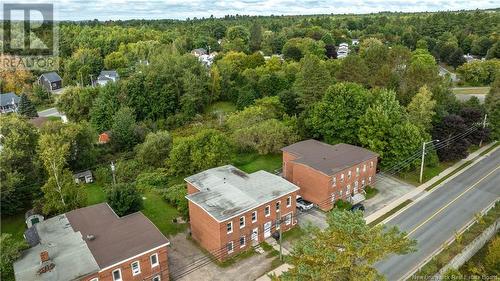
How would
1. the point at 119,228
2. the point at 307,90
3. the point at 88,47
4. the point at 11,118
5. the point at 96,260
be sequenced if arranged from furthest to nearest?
the point at 88,47 → the point at 307,90 → the point at 11,118 → the point at 119,228 → the point at 96,260

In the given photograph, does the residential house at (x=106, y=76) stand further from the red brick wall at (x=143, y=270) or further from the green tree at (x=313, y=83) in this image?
the red brick wall at (x=143, y=270)

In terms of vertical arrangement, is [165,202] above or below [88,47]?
below

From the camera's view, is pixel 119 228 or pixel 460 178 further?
pixel 460 178

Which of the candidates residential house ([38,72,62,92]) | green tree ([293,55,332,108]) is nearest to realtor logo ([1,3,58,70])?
residential house ([38,72,62,92])

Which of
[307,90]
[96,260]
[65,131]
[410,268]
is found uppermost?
[307,90]

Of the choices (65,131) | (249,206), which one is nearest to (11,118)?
(65,131)

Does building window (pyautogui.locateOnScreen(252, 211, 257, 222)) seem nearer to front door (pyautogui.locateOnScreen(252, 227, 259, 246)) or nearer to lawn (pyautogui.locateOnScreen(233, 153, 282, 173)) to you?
front door (pyautogui.locateOnScreen(252, 227, 259, 246))

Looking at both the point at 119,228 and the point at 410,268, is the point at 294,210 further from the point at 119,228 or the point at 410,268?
the point at 119,228

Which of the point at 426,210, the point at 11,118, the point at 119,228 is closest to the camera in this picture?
the point at 119,228
